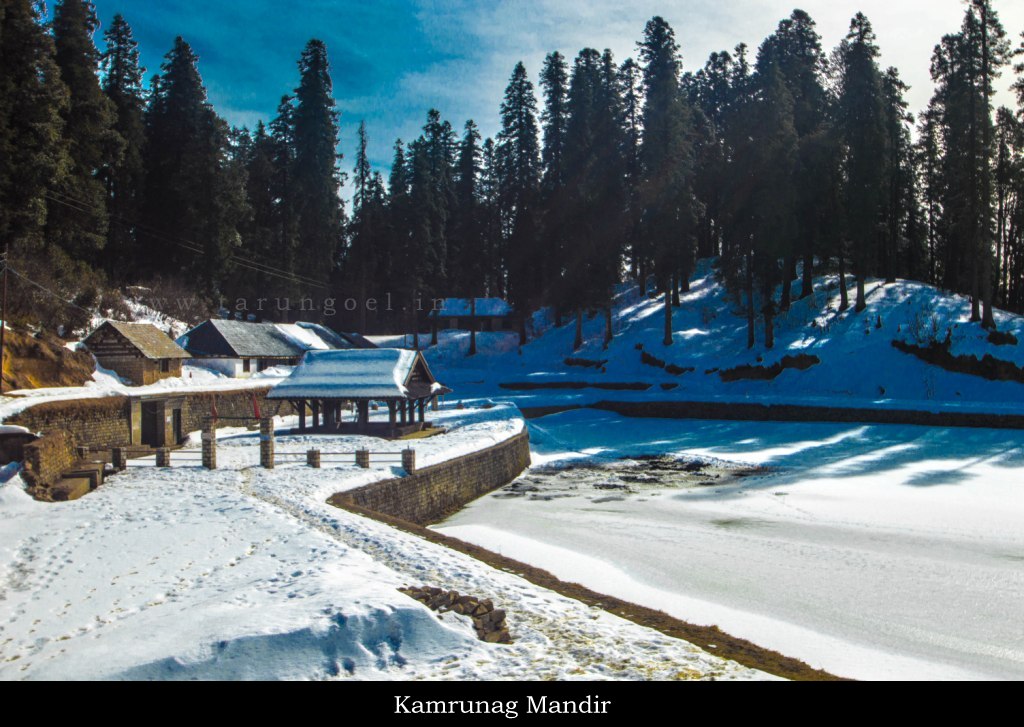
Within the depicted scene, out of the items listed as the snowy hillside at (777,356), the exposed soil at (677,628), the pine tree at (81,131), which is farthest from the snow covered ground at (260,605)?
the pine tree at (81,131)

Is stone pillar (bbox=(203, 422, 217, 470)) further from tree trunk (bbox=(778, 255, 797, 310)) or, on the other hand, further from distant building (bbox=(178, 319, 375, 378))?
tree trunk (bbox=(778, 255, 797, 310))

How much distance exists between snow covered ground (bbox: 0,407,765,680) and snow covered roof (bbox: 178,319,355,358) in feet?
75.6

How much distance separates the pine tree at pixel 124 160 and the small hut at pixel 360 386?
2458 centimetres

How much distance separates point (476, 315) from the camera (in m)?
66.8

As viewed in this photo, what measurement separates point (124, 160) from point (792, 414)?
43512 millimetres

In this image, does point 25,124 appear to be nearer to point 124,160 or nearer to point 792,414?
point 124,160

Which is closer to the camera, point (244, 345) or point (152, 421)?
point (152, 421)

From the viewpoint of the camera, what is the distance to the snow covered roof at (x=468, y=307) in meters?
66.2

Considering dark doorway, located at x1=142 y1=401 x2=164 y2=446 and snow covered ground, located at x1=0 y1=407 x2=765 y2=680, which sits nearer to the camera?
snow covered ground, located at x1=0 y1=407 x2=765 y2=680

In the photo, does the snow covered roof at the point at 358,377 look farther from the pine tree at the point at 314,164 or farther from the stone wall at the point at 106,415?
the pine tree at the point at 314,164

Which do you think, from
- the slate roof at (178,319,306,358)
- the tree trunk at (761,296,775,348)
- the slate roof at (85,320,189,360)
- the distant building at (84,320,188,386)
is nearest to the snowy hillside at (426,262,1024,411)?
the tree trunk at (761,296,775,348)

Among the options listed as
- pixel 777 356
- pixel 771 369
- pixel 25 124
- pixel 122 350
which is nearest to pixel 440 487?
pixel 122 350

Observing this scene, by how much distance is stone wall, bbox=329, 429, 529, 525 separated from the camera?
1827 centimetres
